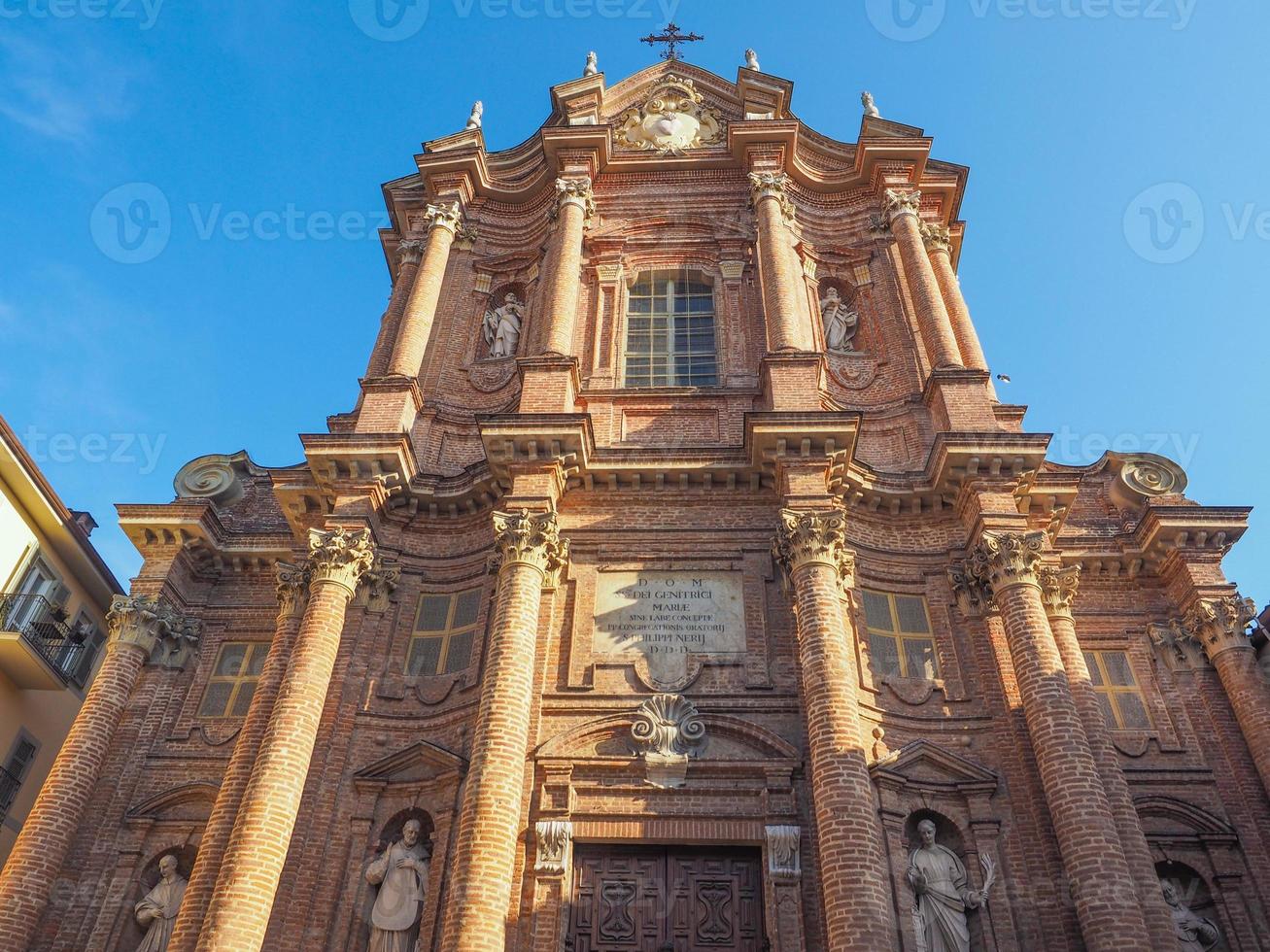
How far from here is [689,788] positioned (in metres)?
14.1

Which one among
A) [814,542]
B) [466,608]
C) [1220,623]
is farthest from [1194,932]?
[466,608]

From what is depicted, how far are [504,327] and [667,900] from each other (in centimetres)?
1258

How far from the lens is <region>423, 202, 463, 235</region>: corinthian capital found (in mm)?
22344

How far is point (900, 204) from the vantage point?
21.9 m

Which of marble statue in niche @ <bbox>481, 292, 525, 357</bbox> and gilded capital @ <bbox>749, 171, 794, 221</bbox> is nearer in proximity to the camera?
marble statue in niche @ <bbox>481, 292, 525, 357</bbox>

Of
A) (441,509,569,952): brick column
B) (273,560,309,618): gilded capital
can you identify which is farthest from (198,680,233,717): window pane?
(441,509,569,952): brick column

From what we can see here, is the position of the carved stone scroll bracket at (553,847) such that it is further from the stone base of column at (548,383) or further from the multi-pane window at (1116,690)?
the multi-pane window at (1116,690)

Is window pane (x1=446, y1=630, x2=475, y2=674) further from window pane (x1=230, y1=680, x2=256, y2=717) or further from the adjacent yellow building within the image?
the adjacent yellow building

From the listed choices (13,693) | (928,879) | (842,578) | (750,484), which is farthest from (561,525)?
(13,693)

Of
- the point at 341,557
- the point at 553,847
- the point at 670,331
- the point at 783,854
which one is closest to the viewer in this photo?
the point at 783,854

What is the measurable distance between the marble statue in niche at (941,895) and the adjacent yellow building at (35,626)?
17414 mm

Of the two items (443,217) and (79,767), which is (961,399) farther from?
(79,767)

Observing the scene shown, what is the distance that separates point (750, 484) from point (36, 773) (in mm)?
16573

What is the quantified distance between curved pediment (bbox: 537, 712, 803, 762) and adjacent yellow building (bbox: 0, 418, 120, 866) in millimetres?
12502
